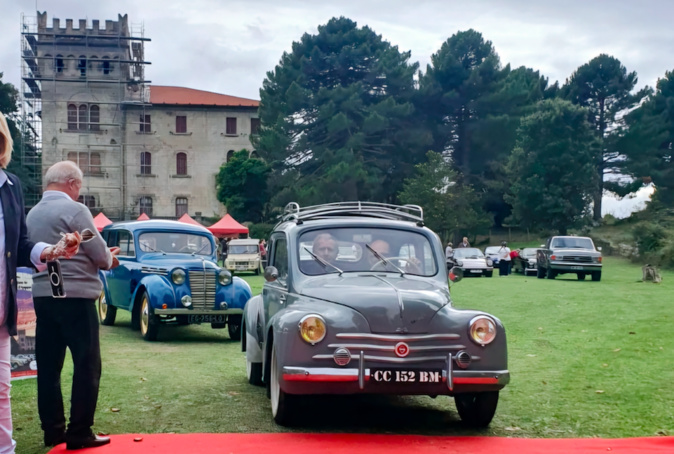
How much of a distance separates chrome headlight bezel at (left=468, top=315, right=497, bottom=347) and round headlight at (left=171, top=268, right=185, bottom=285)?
8177 millimetres

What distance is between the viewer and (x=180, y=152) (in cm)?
8538

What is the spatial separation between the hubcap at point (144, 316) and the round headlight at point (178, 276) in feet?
2.07

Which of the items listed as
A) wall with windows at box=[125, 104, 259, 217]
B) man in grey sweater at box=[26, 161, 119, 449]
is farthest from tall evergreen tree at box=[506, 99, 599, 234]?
man in grey sweater at box=[26, 161, 119, 449]

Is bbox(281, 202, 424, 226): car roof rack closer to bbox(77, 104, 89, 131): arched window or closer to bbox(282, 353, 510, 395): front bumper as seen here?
bbox(282, 353, 510, 395): front bumper

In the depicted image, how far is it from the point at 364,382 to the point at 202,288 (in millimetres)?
8057

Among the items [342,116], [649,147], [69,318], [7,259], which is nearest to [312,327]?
[69,318]

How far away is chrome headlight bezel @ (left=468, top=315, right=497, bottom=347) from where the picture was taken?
6.94m

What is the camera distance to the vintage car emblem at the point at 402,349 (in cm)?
680

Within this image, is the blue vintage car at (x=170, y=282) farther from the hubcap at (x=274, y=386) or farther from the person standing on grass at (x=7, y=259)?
the person standing on grass at (x=7, y=259)

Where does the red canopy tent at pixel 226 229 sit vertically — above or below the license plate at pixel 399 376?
above

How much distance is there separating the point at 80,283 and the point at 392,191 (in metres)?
68.1

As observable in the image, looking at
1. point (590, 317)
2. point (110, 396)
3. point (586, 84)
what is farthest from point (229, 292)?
point (586, 84)

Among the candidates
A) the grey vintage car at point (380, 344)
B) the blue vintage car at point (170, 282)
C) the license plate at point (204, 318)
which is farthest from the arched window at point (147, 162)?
the grey vintage car at point (380, 344)

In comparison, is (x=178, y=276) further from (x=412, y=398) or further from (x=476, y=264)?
(x=476, y=264)
